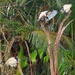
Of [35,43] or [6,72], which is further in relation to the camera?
[35,43]

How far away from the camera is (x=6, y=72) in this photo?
2707mm

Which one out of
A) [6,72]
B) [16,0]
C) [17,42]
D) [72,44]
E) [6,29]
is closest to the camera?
[6,72]

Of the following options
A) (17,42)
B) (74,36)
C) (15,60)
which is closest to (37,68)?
(17,42)

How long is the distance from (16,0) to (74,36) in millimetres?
998

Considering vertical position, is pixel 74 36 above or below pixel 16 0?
below

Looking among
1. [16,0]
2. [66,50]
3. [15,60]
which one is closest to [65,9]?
[15,60]

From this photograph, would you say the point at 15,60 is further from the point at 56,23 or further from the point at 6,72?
the point at 56,23

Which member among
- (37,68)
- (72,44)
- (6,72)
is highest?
(72,44)

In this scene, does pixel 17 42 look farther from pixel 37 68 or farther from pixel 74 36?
pixel 74 36

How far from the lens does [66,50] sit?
287 centimetres

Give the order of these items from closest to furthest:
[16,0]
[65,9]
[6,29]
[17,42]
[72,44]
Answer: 1. [65,9]
2. [72,44]
3. [6,29]
4. [17,42]
5. [16,0]

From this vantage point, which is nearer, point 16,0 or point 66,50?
point 66,50

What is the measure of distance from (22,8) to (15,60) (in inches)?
62.4

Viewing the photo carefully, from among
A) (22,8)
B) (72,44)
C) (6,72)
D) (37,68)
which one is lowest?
(37,68)
